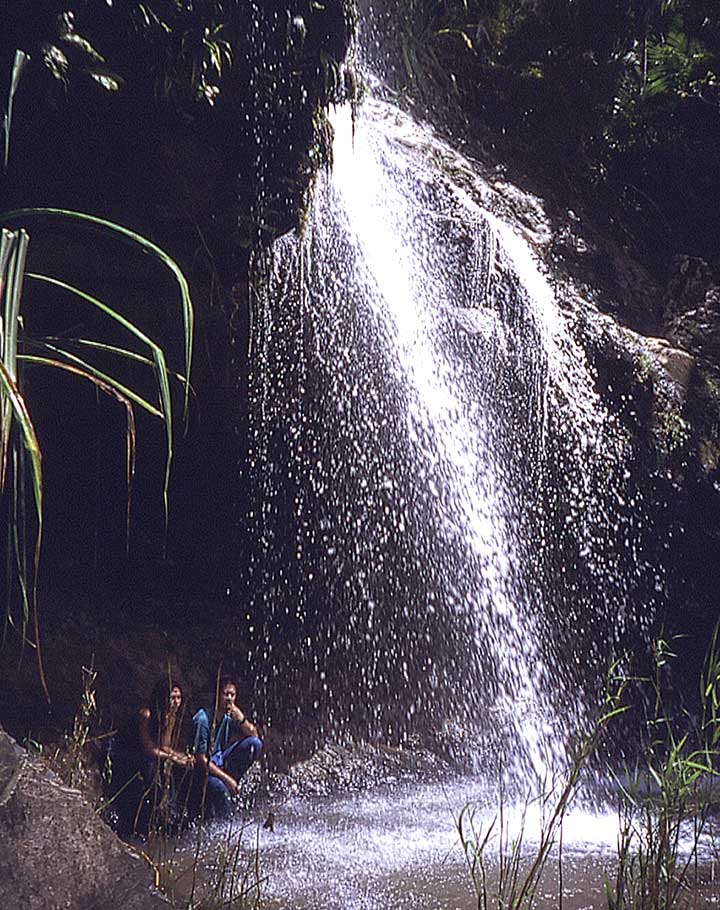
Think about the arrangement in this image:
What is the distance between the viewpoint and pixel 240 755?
19.5 feet

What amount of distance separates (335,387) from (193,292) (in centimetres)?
122

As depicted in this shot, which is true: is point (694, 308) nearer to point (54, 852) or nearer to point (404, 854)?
point (404, 854)

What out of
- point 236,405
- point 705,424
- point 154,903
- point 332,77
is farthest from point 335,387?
point 154,903

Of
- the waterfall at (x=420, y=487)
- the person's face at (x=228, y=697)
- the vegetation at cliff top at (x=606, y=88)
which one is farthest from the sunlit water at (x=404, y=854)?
the vegetation at cliff top at (x=606, y=88)

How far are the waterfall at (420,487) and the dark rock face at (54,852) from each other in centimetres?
518

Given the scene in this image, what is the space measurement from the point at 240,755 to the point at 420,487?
2.31m

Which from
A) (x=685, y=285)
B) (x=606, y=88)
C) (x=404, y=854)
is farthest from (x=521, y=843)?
(x=606, y=88)

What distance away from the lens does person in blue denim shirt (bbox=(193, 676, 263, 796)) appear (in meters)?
5.63

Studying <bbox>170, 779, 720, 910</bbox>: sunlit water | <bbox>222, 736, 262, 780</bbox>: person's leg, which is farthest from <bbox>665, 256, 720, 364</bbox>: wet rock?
<bbox>222, 736, 262, 780</bbox>: person's leg

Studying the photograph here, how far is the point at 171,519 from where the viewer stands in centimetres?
769

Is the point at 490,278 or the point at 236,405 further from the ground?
the point at 490,278

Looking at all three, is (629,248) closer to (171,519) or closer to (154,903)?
(171,519)

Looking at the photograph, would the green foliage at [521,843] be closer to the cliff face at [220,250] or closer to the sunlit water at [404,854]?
the sunlit water at [404,854]

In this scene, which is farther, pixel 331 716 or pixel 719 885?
pixel 331 716
